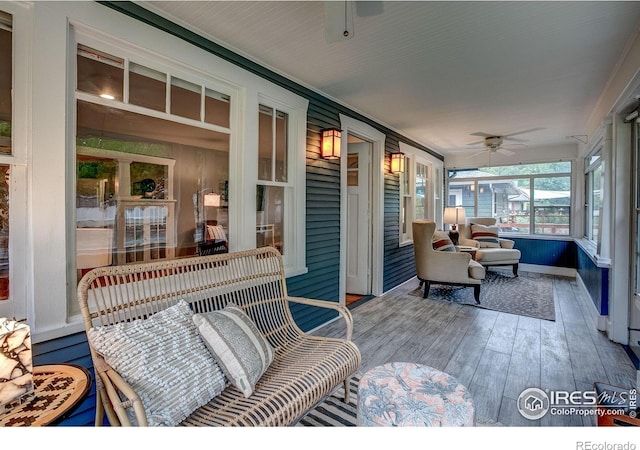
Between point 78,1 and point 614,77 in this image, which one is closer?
point 78,1

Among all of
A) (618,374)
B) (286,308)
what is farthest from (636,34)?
(286,308)

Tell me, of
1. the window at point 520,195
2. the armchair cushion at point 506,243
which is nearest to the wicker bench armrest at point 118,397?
the armchair cushion at point 506,243

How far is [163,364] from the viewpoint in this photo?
134cm

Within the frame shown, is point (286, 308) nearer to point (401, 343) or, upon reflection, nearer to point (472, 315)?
point (401, 343)

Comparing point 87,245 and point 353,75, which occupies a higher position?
point 353,75

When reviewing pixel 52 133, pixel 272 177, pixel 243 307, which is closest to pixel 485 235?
pixel 272 177

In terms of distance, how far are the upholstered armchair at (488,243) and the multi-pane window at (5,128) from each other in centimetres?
606

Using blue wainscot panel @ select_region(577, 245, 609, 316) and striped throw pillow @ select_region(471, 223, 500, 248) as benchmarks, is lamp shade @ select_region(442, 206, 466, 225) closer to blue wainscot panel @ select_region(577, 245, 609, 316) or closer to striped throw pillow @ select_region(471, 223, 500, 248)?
striped throw pillow @ select_region(471, 223, 500, 248)

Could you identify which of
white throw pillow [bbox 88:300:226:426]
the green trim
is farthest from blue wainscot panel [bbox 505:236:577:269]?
white throw pillow [bbox 88:300:226:426]

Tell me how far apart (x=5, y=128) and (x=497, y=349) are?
382 cm

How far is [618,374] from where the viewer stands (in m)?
2.42

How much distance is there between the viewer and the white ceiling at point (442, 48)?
6.61 ft
